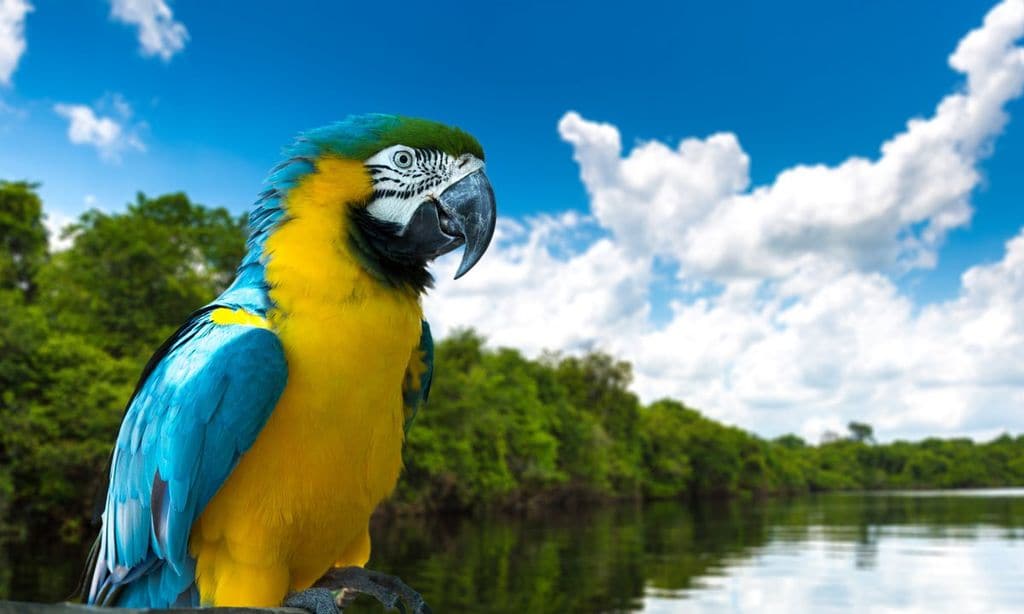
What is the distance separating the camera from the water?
17922 mm

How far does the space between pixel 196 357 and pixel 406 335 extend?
0.67 metres

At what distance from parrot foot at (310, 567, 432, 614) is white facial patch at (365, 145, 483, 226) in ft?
3.85

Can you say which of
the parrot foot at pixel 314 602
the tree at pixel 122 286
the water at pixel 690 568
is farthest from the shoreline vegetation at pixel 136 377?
the water at pixel 690 568

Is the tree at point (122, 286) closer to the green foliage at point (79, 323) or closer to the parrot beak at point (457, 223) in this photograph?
the green foliage at point (79, 323)

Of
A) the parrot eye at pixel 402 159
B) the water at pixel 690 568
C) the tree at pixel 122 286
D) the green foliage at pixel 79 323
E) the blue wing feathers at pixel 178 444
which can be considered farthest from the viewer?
the tree at pixel 122 286

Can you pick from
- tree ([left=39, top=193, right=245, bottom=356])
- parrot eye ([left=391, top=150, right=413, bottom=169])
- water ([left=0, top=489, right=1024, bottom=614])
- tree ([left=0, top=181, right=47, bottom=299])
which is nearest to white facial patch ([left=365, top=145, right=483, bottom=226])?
parrot eye ([left=391, top=150, right=413, bottom=169])

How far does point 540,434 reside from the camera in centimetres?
4991

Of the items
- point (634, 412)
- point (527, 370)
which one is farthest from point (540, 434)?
point (634, 412)

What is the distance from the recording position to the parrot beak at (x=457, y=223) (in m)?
2.43

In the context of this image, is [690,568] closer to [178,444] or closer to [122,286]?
[122,286]

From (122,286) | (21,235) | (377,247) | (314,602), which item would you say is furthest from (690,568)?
(21,235)

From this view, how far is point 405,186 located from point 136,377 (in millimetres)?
26268

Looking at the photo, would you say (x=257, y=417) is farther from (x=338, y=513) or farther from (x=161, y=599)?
(x=161, y=599)

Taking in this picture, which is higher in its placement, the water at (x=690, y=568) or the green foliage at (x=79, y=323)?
the green foliage at (x=79, y=323)
